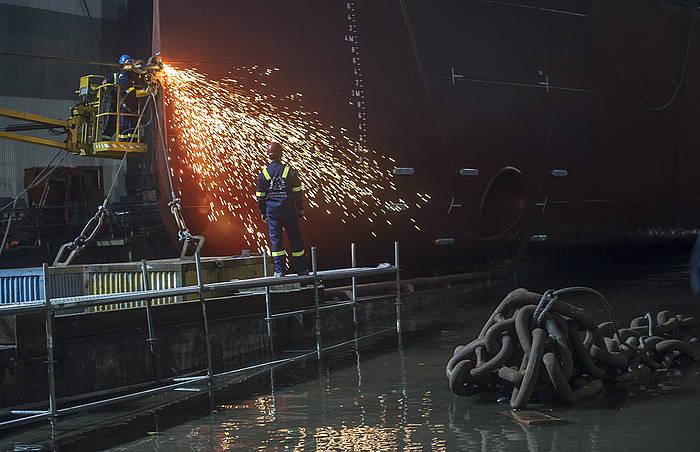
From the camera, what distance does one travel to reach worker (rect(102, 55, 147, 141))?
1060 cm

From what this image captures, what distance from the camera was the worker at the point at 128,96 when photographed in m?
10.6

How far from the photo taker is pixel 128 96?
35.2 feet

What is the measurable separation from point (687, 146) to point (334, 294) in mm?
9170

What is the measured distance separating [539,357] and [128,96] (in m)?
6.90

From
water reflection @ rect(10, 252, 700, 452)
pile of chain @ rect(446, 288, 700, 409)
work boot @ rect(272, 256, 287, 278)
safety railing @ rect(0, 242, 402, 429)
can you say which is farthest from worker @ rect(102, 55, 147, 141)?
pile of chain @ rect(446, 288, 700, 409)

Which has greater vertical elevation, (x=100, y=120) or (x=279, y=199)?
(x=100, y=120)

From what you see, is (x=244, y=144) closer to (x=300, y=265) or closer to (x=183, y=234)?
(x=183, y=234)

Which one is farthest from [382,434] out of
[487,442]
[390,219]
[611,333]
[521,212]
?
[521,212]

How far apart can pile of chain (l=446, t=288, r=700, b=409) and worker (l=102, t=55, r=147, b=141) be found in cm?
615

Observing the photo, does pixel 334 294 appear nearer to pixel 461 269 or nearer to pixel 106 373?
pixel 461 269

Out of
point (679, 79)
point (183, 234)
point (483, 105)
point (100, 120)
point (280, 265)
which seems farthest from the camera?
point (679, 79)

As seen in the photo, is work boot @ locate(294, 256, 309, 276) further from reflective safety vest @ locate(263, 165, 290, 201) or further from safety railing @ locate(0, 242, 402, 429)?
reflective safety vest @ locate(263, 165, 290, 201)

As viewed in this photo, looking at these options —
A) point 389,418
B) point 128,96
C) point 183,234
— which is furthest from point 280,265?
point 389,418

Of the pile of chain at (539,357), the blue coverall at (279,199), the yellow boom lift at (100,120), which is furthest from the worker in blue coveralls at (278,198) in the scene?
the pile of chain at (539,357)
